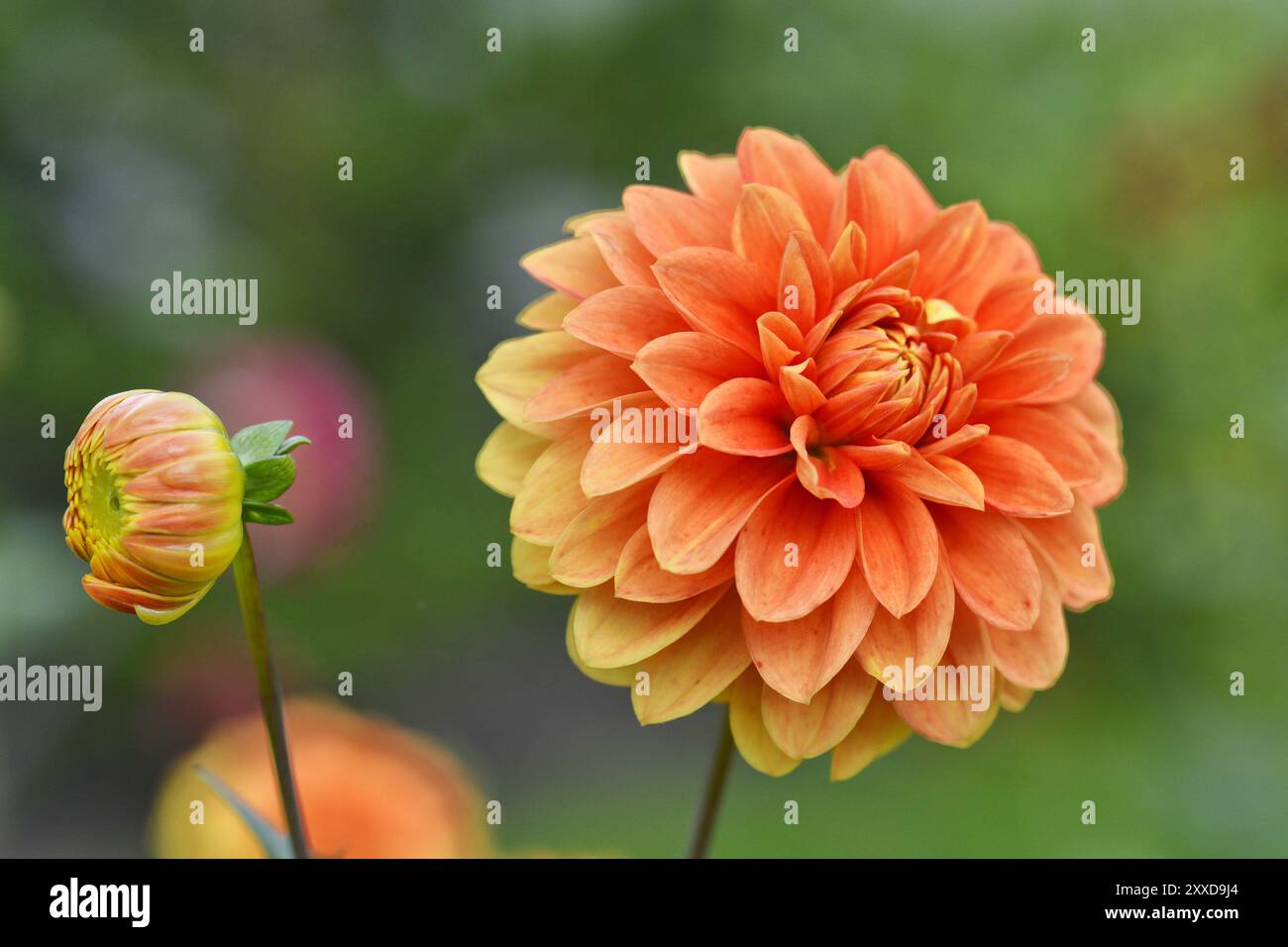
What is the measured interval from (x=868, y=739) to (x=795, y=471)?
193mm

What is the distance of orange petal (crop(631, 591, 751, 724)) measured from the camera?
68cm

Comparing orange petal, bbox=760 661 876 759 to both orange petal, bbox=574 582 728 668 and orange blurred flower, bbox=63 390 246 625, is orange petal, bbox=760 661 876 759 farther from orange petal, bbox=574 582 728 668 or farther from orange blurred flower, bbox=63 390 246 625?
A: orange blurred flower, bbox=63 390 246 625

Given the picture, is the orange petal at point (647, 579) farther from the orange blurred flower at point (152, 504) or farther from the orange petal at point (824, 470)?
the orange blurred flower at point (152, 504)

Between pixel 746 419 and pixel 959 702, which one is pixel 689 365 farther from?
pixel 959 702

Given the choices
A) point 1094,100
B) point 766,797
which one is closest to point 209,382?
point 766,797

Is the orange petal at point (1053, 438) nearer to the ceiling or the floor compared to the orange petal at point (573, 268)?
nearer to the floor

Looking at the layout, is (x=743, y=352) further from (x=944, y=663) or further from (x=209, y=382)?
(x=209, y=382)

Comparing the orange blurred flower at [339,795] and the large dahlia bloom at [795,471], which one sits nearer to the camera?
the large dahlia bloom at [795,471]

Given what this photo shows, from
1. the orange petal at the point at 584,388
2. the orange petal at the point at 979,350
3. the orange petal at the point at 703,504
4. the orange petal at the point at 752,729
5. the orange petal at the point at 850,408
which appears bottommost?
the orange petal at the point at 752,729

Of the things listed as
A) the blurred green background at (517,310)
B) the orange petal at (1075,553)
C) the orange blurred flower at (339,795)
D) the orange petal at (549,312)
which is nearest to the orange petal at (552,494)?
the orange petal at (549,312)

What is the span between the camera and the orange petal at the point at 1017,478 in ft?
2.27

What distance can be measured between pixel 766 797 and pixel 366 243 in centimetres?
120

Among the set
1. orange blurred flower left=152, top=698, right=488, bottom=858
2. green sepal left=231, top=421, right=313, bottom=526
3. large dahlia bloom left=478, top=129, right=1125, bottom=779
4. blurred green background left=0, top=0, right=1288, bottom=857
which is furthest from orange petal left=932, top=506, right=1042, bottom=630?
blurred green background left=0, top=0, right=1288, bottom=857

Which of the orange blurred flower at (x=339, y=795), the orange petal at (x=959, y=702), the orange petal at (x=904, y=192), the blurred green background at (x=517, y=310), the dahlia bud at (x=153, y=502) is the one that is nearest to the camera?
the dahlia bud at (x=153, y=502)
